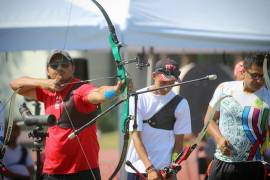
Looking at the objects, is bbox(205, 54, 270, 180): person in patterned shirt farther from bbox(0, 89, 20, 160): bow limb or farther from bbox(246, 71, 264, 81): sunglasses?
bbox(0, 89, 20, 160): bow limb

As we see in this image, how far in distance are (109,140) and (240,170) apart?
12.6 m

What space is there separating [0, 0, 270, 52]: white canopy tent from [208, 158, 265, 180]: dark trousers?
1201 mm

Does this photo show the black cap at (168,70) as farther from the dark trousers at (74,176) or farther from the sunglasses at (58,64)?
the dark trousers at (74,176)

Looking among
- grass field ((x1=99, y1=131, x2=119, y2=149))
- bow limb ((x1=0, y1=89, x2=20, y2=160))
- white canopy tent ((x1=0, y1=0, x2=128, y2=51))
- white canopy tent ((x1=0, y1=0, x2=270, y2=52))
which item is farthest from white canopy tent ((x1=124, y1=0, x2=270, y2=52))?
grass field ((x1=99, y1=131, x2=119, y2=149))

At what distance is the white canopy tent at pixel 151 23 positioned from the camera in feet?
18.1

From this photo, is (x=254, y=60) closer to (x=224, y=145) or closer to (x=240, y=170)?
(x=224, y=145)

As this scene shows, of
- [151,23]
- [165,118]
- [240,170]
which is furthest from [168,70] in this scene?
[240,170]

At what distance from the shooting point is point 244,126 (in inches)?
195

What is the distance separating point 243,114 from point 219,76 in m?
4.86

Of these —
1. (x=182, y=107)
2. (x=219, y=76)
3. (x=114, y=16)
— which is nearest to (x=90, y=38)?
(x=114, y=16)

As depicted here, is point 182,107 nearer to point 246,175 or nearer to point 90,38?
point 246,175

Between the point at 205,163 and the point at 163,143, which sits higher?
the point at 163,143

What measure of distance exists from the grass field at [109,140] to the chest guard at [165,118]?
10282 millimetres

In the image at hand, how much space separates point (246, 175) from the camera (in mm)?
5035
